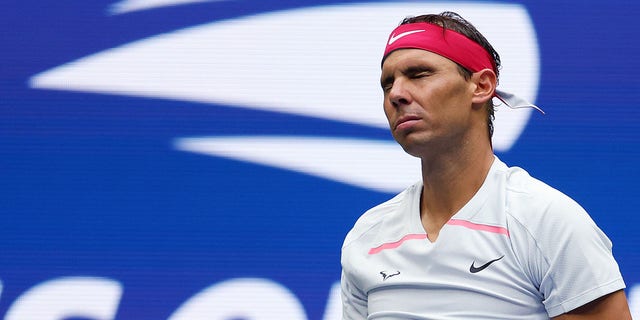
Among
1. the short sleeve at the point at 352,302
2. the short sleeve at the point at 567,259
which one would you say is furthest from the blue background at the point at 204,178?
the short sleeve at the point at 567,259

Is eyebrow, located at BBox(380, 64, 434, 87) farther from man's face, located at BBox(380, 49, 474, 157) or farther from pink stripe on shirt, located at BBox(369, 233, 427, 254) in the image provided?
pink stripe on shirt, located at BBox(369, 233, 427, 254)

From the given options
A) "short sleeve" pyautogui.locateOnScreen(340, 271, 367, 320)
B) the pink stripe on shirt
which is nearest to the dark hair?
the pink stripe on shirt

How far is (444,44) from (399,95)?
126 millimetres

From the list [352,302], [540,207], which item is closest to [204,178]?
[352,302]

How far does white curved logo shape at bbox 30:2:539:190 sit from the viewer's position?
2506 mm

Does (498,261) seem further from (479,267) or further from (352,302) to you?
(352,302)

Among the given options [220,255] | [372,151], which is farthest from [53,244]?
[372,151]

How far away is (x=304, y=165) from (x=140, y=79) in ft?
1.68

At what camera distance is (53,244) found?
248cm

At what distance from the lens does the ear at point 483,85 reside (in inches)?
61.1

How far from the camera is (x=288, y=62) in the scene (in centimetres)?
254

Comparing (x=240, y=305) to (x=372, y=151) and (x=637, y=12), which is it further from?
(x=637, y=12)

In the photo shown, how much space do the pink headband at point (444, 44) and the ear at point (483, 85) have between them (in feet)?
0.03

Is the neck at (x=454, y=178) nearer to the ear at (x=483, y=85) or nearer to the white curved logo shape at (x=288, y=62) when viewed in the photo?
the ear at (x=483, y=85)
